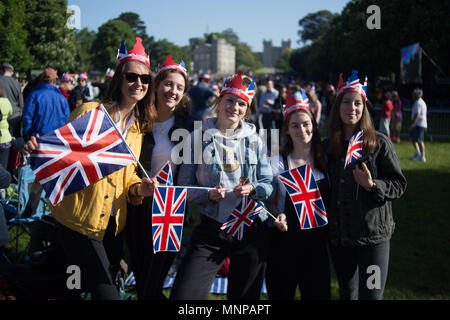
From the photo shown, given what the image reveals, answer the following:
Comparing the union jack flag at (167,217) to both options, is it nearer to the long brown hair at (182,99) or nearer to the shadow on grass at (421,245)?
the long brown hair at (182,99)

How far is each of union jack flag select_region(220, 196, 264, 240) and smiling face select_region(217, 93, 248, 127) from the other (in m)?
0.58

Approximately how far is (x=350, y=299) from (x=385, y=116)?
11.8 metres

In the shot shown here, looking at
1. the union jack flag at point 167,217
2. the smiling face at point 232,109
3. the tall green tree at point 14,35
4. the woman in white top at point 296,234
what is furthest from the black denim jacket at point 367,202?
the tall green tree at point 14,35

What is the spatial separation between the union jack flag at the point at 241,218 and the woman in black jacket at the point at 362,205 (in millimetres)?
630

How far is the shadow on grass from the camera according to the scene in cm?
493

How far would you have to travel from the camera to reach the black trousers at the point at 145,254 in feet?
11.0

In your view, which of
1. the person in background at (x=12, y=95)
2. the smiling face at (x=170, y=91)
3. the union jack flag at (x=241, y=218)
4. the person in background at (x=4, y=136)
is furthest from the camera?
the person in background at (x=12, y=95)

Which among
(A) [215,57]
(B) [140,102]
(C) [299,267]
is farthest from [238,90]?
(A) [215,57]

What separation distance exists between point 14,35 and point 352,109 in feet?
51.4

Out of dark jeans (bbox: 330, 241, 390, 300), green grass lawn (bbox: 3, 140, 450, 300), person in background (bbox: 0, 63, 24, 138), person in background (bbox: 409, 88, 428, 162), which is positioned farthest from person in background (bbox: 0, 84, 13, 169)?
person in background (bbox: 409, 88, 428, 162)

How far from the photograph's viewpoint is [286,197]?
3.36 m

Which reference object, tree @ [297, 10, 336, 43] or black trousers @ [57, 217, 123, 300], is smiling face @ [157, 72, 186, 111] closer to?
black trousers @ [57, 217, 123, 300]
